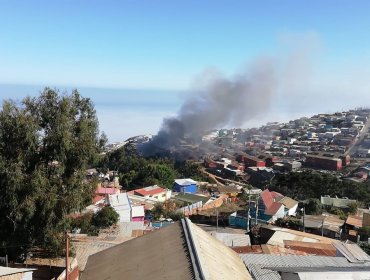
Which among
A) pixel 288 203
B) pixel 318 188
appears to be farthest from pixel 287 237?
pixel 318 188

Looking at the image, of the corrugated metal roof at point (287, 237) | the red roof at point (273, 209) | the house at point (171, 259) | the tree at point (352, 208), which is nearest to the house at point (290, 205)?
the red roof at point (273, 209)

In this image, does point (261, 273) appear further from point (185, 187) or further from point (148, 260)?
point (185, 187)

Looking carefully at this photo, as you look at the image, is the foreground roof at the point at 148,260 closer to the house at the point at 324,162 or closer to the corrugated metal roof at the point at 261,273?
the corrugated metal roof at the point at 261,273

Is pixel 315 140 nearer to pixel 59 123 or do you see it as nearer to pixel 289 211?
pixel 289 211

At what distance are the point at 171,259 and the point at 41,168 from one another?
435cm

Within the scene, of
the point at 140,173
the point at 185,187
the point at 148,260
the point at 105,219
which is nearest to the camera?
the point at 148,260

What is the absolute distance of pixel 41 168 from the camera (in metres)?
9.24

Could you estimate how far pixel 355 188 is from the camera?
28156 millimetres

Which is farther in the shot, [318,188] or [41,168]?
[318,188]

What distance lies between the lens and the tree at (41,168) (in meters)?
8.80

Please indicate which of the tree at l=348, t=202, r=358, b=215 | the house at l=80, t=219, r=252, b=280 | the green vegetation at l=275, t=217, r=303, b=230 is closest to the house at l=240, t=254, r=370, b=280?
the house at l=80, t=219, r=252, b=280

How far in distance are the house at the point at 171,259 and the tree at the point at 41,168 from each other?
5.95ft

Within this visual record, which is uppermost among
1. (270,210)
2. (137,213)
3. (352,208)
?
(270,210)

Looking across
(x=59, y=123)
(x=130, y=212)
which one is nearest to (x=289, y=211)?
(x=130, y=212)
